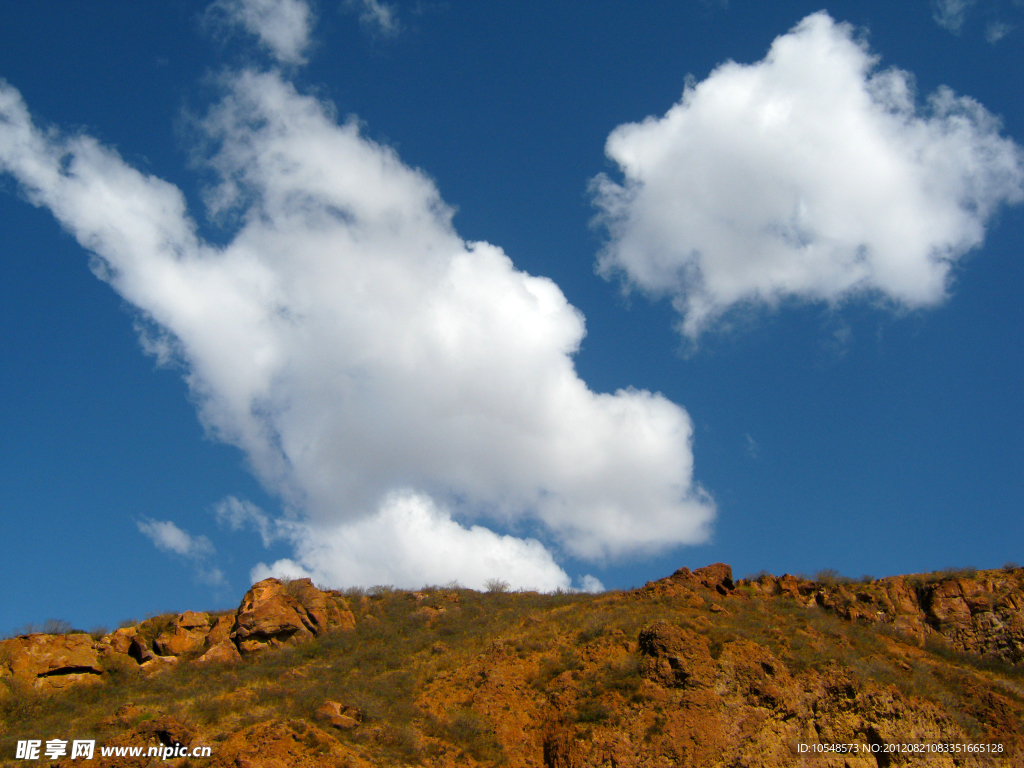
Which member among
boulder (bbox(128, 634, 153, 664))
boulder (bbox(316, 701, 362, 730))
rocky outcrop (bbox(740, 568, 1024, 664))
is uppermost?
boulder (bbox(128, 634, 153, 664))

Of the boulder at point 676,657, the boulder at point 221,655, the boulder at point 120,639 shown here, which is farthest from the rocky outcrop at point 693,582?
the boulder at point 120,639

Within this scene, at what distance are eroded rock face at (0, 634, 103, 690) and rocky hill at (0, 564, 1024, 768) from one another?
0.07 m

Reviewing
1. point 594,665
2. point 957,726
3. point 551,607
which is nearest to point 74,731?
point 594,665

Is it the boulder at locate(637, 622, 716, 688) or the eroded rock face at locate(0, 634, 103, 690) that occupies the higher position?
the eroded rock face at locate(0, 634, 103, 690)

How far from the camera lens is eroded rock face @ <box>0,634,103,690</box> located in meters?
23.2

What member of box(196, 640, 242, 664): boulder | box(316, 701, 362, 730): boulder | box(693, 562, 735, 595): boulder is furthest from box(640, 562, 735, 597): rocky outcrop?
box(196, 640, 242, 664): boulder

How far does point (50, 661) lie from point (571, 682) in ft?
68.5

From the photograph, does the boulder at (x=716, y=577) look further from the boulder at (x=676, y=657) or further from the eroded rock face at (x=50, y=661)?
the eroded rock face at (x=50, y=661)

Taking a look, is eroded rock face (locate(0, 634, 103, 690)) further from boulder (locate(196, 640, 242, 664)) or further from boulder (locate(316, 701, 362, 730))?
boulder (locate(316, 701, 362, 730))

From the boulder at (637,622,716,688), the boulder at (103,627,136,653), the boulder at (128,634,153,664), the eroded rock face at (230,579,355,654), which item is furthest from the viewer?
the eroded rock face at (230,579,355,654)

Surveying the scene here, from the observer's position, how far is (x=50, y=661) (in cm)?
2398

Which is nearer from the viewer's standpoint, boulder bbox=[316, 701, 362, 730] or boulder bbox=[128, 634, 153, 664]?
boulder bbox=[316, 701, 362, 730]

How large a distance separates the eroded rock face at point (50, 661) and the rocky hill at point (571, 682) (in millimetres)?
66

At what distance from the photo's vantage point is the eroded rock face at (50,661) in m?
23.2
